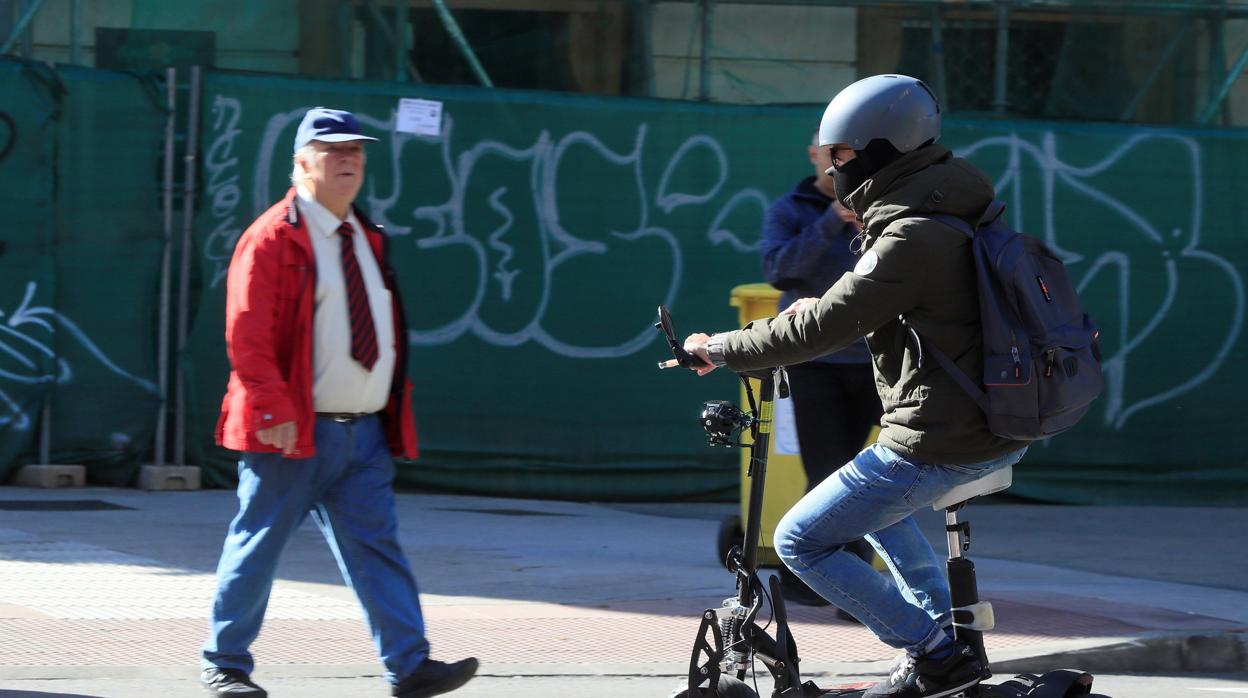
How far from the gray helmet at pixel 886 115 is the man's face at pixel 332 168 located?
58.5 inches

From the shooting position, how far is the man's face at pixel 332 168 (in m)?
5.16

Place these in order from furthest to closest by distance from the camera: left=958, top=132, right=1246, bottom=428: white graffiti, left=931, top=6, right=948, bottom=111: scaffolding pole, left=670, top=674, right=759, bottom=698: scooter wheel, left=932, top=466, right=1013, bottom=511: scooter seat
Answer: left=931, top=6, right=948, bottom=111: scaffolding pole → left=958, top=132, right=1246, bottom=428: white graffiti → left=670, top=674, right=759, bottom=698: scooter wheel → left=932, top=466, right=1013, bottom=511: scooter seat

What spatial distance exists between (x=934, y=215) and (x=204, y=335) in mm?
6675

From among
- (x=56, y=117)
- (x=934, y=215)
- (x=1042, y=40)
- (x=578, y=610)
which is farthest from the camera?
(x=1042, y=40)

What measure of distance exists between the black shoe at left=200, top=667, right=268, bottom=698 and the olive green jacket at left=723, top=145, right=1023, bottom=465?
174 centimetres

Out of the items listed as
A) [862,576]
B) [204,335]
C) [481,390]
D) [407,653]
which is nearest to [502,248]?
[481,390]

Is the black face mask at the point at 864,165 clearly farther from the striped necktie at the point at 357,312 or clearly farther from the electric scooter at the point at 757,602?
the striped necktie at the point at 357,312

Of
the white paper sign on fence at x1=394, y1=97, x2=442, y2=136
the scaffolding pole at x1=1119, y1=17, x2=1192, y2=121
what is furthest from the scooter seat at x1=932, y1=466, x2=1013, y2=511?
the scaffolding pole at x1=1119, y1=17, x2=1192, y2=121

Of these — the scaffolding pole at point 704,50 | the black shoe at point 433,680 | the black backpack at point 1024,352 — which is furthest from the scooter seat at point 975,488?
the scaffolding pole at point 704,50

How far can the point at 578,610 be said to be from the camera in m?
7.03

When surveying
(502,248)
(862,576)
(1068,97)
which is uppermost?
(1068,97)

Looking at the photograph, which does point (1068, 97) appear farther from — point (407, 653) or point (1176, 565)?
point (407, 653)

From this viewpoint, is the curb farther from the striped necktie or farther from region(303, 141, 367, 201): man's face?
region(303, 141, 367, 201): man's face

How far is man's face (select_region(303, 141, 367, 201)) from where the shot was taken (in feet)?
16.9
